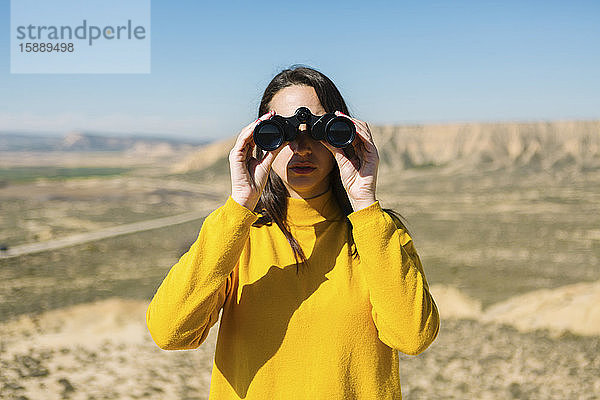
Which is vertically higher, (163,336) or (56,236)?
(163,336)

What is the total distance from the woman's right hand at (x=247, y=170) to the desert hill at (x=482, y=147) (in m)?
65.9

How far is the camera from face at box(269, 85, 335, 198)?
2066mm

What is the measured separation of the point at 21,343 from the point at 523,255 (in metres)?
17.1

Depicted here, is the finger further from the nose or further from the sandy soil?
the sandy soil

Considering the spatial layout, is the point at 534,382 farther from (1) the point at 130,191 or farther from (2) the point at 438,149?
(2) the point at 438,149

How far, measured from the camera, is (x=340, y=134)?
2.00m

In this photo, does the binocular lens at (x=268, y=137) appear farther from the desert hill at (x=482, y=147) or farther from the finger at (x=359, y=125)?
the desert hill at (x=482, y=147)

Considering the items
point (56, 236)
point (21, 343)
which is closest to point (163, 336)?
point (21, 343)

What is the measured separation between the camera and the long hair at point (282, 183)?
82.7 inches

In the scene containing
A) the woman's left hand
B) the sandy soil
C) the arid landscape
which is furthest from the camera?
the arid landscape

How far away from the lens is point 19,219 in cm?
3394

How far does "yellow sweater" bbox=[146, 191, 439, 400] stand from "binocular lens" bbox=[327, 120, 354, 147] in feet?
0.89

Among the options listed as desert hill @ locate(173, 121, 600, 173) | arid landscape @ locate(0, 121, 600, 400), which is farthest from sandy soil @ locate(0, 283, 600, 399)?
desert hill @ locate(173, 121, 600, 173)

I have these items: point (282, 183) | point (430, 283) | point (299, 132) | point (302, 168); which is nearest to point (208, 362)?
point (282, 183)
